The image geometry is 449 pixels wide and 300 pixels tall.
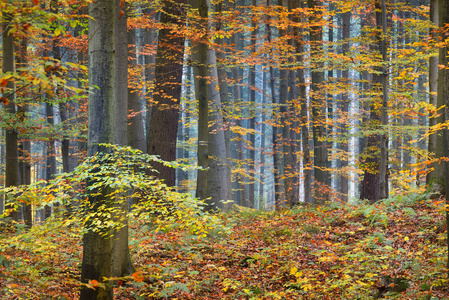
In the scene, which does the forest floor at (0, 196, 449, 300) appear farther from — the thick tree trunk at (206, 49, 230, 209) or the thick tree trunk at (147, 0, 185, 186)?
the thick tree trunk at (147, 0, 185, 186)

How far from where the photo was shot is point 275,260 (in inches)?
274

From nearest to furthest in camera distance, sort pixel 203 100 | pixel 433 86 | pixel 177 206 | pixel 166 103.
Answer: pixel 177 206, pixel 203 100, pixel 433 86, pixel 166 103

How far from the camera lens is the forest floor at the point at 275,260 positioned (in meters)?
5.26

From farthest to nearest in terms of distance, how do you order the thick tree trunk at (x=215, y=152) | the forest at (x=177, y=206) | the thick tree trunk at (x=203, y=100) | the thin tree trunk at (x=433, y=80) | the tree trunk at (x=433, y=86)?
1. the thick tree trunk at (x=215, y=152)
2. the thick tree trunk at (x=203, y=100)
3. the thin tree trunk at (x=433, y=80)
4. the tree trunk at (x=433, y=86)
5. the forest at (x=177, y=206)

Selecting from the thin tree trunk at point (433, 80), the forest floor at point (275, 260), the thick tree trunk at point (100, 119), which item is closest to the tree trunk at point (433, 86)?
the thin tree trunk at point (433, 80)

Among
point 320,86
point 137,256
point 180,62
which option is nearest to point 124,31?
point 180,62

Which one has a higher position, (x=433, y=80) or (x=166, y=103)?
(x=433, y=80)

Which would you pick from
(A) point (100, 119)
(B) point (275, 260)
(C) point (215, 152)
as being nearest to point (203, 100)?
(C) point (215, 152)

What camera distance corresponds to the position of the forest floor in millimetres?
5262

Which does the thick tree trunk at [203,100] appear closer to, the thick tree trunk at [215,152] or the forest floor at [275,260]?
the thick tree trunk at [215,152]

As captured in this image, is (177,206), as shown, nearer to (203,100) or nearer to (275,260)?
(275,260)

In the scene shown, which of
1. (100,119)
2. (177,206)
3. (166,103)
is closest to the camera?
(177,206)

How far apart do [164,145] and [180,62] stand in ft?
8.72

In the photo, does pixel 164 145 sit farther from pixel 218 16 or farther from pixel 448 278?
pixel 448 278
